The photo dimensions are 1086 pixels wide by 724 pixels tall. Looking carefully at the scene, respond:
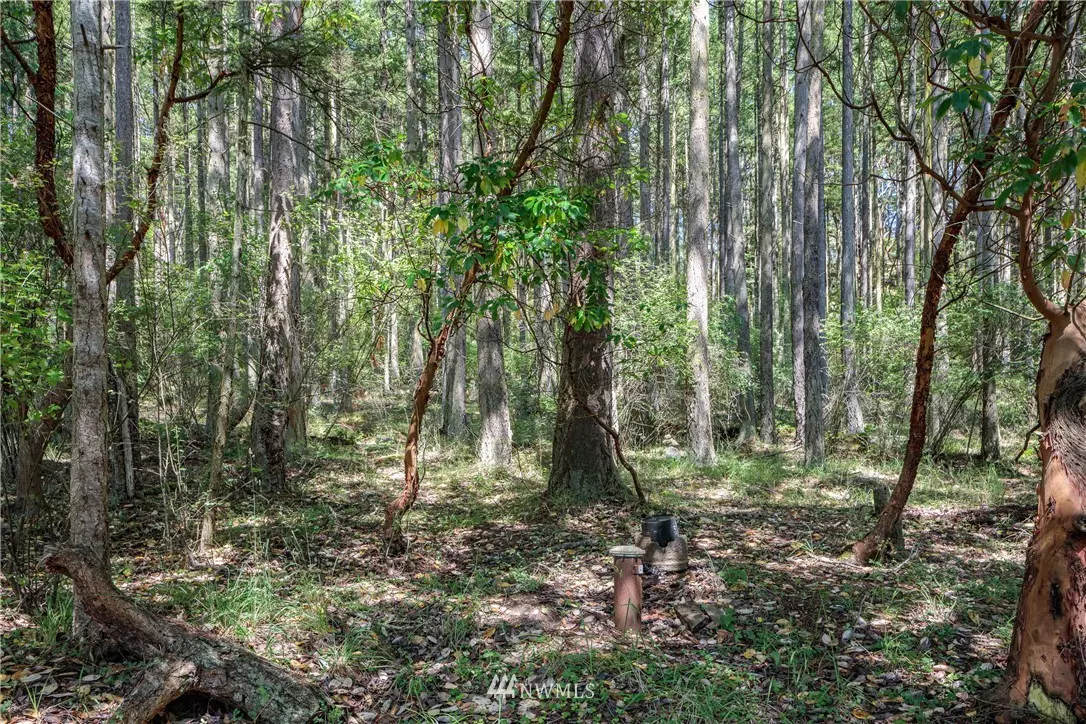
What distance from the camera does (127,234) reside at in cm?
654

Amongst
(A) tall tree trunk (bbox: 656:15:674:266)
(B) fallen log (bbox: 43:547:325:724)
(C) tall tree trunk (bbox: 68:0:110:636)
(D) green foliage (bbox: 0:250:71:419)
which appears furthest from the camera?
(A) tall tree trunk (bbox: 656:15:674:266)

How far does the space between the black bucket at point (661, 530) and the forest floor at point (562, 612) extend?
0.99 feet

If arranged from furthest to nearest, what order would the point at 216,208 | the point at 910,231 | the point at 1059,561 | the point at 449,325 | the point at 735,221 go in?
the point at 910,231 < the point at 735,221 < the point at 216,208 < the point at 449,325 < the point at 1059,561

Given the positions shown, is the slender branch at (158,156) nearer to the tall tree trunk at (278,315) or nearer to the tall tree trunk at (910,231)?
the tall tree trunk at (278,315)

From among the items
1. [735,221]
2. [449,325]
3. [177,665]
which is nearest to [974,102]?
[449,325]

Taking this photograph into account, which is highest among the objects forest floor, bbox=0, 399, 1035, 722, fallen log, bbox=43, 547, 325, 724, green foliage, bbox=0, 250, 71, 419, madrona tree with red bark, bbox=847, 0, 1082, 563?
madrona tree with red bark, bbox=847, 0, 1082, 563

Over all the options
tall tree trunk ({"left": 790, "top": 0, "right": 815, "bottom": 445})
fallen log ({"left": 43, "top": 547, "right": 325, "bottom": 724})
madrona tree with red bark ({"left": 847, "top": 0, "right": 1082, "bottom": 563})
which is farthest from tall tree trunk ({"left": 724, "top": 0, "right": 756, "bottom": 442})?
fallen log ({"left": 43, "top": 547, "right": 325, "bottom": 724})

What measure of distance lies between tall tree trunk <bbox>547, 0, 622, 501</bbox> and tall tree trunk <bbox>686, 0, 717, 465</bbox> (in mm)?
3347

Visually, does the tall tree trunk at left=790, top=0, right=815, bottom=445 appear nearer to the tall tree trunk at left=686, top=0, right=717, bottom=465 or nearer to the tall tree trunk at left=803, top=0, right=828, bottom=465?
the tall tree trunk at left=803, top=0, right=828, bottom=465

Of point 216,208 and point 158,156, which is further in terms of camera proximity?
point 216,208

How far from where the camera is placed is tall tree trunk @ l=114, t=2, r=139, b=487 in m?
6.27

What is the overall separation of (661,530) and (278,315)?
516 centimetres

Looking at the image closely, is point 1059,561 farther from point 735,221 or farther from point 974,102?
point 735,221

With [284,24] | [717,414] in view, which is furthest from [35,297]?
[717,414]
